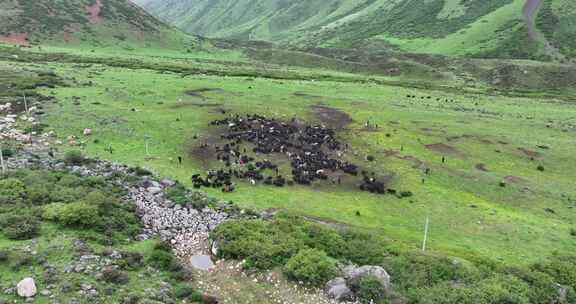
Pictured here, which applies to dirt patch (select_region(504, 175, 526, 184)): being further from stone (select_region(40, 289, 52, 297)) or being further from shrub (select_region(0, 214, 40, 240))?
shrub (select_region(0, 214, 40, 240))

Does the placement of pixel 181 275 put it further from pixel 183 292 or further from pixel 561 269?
pixel 561 269

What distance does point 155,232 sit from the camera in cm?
2508

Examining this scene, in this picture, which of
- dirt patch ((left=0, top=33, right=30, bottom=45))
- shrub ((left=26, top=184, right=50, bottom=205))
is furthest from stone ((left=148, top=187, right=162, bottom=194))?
dirt patch ((left=0, top=33, right=30, bottom=45))

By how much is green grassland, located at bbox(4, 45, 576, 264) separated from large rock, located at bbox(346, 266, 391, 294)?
5161mm

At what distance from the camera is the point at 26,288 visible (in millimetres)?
17375

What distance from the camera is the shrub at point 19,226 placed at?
21141 millimetres

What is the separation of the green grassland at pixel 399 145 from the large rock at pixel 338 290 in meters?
7.24

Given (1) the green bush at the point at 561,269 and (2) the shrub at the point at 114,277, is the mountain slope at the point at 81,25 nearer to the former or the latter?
(2) the shrub at the point at 114,277

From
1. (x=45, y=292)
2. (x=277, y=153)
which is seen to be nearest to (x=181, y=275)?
(x=45, y=292)

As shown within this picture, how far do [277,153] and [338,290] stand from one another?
73.7 ft

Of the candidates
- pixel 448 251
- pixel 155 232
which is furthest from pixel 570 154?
pixel 155 232

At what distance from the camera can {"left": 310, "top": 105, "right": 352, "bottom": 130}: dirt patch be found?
54.9 m

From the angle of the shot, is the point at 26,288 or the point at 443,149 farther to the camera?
the point at 443,149

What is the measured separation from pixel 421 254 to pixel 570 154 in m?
36.5
